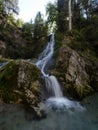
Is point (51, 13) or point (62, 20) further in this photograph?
point (51, 13)

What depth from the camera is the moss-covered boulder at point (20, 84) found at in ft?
36.1

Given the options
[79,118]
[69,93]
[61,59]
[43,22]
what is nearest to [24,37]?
[43,22]

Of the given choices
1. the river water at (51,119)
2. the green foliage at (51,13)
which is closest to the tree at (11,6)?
the green foliage at (51,13)

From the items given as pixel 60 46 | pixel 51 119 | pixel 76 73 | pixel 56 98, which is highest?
pixel 60 46

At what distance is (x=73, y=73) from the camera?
1456cm

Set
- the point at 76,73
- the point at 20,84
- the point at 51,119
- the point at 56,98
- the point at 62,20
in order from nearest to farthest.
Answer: the point at 51,119
the point at 20,84
the point at 56,98
the point at 76,73
the point at 62,20

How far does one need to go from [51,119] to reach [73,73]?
19.6 ft

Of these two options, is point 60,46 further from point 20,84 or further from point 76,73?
point 20,84

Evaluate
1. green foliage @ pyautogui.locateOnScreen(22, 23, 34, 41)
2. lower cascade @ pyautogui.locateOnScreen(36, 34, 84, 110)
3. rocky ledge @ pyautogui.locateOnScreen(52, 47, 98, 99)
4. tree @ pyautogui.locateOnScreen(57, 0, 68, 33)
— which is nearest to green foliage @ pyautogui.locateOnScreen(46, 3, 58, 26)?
tree @ pyautogui.locateOnScreen(57, 0, 68, 33)

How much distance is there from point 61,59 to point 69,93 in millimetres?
3218

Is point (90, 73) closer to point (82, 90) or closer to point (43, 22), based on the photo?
point (82, 90)

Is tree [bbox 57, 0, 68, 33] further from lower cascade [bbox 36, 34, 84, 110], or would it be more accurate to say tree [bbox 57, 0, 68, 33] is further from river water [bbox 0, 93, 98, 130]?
river water [bbox 0, 93, 98, 130]

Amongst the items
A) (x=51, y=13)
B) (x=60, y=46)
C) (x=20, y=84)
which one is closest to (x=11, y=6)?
(x=51, y=13)

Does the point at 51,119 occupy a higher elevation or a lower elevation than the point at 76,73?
lower
